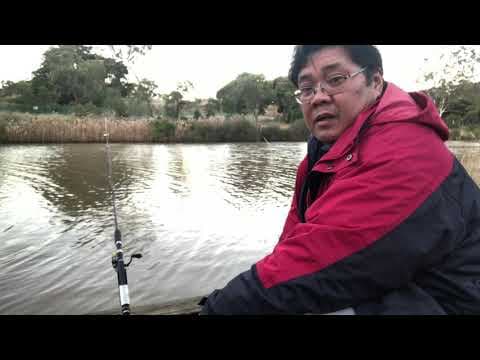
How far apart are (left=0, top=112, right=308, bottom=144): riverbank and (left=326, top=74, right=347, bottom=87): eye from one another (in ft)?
46.3

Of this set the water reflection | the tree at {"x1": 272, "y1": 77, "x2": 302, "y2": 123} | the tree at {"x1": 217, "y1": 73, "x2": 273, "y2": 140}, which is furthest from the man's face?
the tree at {"x1": 217, "y1": 73, "x2": 273, "y2": 140}

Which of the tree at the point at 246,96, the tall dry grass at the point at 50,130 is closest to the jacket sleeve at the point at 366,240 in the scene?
the tall dry grass at the point at 50,130

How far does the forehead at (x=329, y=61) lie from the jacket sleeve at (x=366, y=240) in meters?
0.47

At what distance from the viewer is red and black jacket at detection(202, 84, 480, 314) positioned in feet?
3.22

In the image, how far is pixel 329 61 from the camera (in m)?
1.35

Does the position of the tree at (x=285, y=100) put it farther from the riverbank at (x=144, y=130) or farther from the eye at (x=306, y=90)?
the eye at (x=306, y=90)

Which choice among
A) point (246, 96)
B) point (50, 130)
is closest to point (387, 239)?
point (50, 130)

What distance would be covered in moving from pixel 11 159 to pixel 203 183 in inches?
299

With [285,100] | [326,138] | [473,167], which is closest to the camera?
[326,138]

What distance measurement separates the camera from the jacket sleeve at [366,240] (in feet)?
3.21

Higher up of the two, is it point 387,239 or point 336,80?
point 336,80

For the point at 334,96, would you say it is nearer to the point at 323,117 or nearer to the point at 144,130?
the point at 323,117
